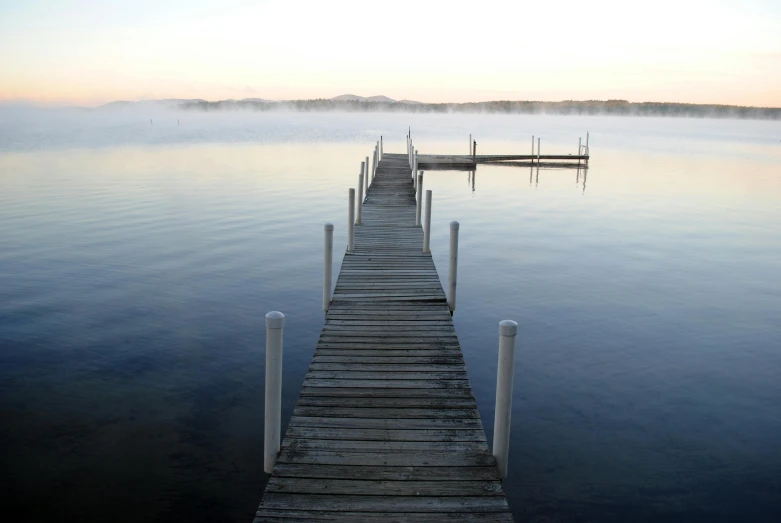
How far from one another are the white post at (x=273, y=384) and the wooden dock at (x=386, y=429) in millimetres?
142

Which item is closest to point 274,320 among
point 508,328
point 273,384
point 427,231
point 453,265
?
point 273,384

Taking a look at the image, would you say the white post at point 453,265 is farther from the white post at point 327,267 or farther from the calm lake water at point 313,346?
the white post at point 327,267

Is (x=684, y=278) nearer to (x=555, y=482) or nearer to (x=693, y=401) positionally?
(x=693, y=401)

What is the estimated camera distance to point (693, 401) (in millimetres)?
9461

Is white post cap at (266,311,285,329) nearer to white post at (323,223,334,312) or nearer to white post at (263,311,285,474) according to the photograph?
white post at (263,311,285,474)

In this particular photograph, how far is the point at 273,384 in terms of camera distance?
559 cm

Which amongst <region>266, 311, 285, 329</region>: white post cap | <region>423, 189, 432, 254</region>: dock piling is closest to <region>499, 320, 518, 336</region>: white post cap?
<region>266, 311, 285, 329</region>: white post cap

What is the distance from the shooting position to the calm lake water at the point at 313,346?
23.4ft

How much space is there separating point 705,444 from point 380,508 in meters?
5.22

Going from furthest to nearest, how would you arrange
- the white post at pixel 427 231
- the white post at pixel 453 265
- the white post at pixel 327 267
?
the white post at pixel 427 231 < the white post at pixel 453 265 < the white post at pixel 327 267

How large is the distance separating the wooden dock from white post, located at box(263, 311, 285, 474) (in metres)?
0.14

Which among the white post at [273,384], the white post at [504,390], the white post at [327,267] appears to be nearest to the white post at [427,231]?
the white post at [327,267]

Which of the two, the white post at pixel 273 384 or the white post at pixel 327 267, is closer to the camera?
the white post at pixel 273 384

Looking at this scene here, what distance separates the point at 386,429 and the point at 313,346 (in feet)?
17.4
